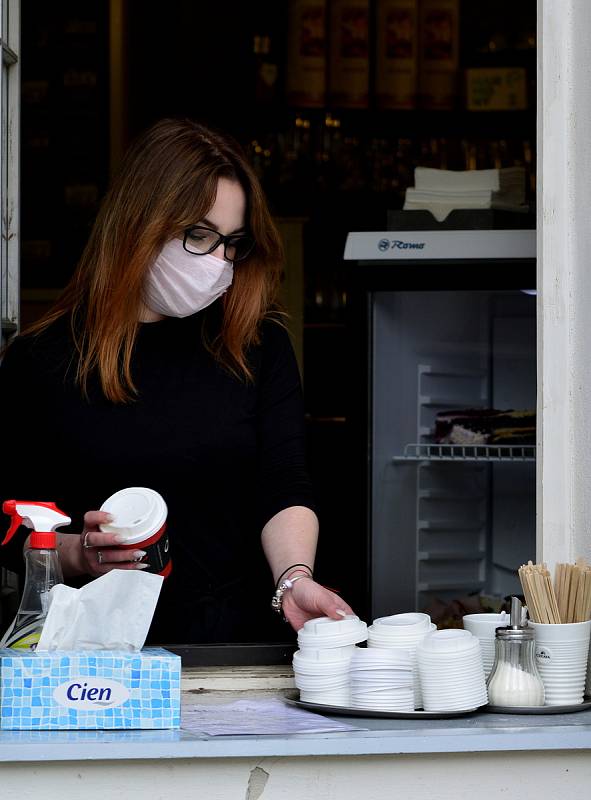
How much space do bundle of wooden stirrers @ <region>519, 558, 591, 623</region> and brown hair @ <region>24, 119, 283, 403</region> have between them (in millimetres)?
717

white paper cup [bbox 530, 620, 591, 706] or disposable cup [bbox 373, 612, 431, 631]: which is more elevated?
disposable cup [bbox 373, 612, 431, 631]

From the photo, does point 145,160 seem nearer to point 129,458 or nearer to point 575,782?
point 129,458

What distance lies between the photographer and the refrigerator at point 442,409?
10.1 feet

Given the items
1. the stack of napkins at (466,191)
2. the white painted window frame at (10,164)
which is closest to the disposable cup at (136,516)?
the white painted window frame at (10,164)

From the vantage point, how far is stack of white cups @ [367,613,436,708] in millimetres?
1483

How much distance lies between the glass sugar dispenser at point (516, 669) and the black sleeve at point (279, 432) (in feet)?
1.92

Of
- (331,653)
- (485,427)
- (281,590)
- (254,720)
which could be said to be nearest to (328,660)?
(331,653)

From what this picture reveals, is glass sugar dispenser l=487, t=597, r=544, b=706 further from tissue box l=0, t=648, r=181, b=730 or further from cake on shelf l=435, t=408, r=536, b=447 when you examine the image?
cake on shelf l=435, t=408, r=536, b=447

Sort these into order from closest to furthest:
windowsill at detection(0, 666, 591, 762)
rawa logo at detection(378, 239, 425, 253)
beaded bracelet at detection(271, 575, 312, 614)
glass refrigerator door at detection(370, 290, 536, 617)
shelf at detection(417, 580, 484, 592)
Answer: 1. windowsill at detection(0, 666, 591, 762)
2. beaded bracelet at detection(271, 575, 312, 614)
3. rawa logo at detection(378, 239, 425, 253)
4. glass refrigerator door at detection(370, 290, 536, 617)
5. shelf at detection(417, 580, 484, 592)

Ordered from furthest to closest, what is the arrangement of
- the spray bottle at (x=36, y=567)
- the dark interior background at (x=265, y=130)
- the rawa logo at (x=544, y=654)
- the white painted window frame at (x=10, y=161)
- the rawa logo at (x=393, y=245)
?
the dark interior background at (x=265, y=130), the rawa logo at (x=393, y=245), the white painted window frame at (x=10, y=161), the rawa logo at (x=544, y=654), the spray bottle at (x=36, y=567)

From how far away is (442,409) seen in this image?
3.51m

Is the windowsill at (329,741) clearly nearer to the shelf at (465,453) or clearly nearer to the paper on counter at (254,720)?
the paper on counter at (254,720)

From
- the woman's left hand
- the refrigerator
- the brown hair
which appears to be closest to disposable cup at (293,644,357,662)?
the woman's left hand

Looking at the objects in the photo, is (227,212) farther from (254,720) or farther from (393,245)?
(393,245)
